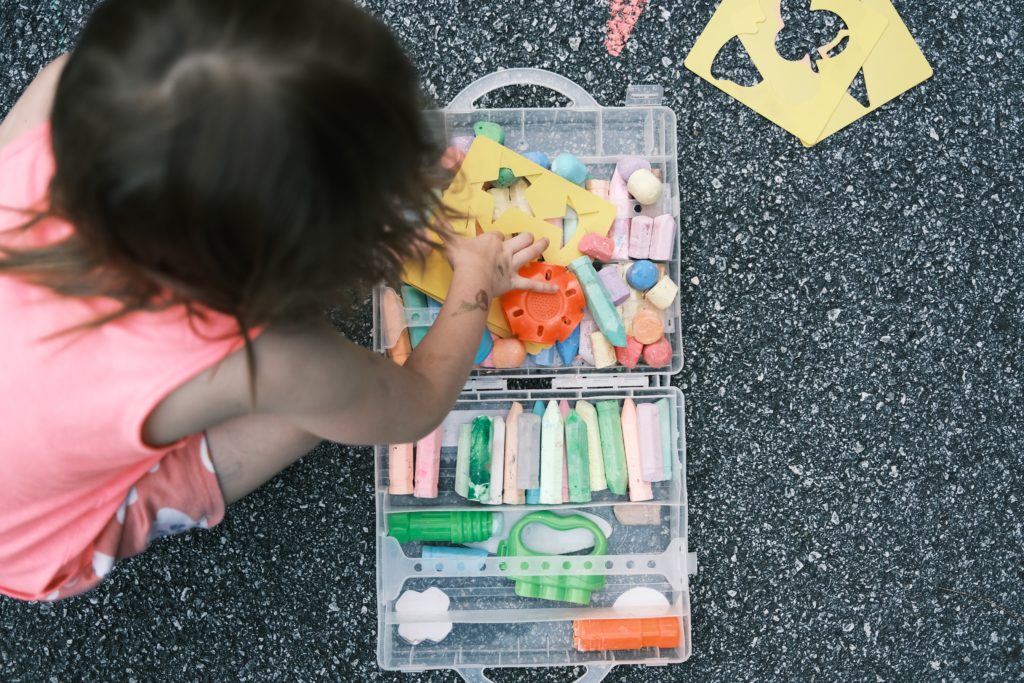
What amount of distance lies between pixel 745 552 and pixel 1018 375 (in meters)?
0.38

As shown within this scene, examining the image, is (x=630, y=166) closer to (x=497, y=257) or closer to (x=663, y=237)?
(x=663, y=237)

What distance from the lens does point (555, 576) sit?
35.9 inches

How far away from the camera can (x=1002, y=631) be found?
0.99 meters

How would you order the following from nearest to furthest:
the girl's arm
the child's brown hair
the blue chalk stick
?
1. the child's brown hair
2. the girl's arm
3. the blue chalk stick

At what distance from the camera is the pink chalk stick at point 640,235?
2.99ft

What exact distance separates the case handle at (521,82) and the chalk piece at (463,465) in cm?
36

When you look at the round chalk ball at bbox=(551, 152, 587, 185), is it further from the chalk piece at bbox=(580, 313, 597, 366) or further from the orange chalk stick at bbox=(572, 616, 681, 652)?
the orange chalk stick at bbox=(572, 616, 681, 652)

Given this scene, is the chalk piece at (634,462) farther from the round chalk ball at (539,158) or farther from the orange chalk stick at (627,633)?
the round chalk ball at (539,158)

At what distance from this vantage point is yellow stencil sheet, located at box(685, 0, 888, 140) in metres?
1.00

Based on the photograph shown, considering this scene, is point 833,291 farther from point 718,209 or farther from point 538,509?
point 538,509

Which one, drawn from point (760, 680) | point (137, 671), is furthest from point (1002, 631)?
point (137, 671)

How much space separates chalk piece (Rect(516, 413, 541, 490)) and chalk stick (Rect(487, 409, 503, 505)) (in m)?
0.02

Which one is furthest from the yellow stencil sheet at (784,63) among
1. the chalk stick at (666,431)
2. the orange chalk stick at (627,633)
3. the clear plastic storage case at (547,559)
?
the orange chalk stick at (627,633)

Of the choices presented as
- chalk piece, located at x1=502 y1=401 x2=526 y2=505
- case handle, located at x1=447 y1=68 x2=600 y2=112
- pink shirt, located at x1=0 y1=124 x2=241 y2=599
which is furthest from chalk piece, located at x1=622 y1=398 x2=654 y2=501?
pink shirt, located at x1=0 y1=124 x2=241 y2=599
